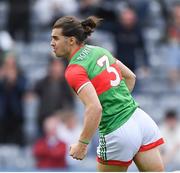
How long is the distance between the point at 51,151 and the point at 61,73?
141cm

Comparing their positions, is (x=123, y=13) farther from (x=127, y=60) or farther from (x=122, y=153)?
(x=122, y=153)

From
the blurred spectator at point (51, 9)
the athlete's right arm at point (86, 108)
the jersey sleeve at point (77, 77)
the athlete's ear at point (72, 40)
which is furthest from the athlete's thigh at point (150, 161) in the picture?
the blurred spectator at point (51, 9)

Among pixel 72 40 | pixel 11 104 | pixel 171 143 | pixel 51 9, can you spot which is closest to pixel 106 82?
pixel 72 40

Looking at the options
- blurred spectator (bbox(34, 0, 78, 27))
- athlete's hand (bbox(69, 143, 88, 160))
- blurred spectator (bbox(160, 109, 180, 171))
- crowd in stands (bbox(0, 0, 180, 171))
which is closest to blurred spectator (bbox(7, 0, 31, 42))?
crowd in stands (bbox(0, 0, 180, 171))

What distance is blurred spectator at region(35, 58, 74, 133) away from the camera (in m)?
12.3

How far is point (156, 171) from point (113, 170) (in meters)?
0.33

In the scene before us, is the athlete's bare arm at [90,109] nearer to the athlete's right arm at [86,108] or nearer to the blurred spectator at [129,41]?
the athlete's right arm at [86,108]

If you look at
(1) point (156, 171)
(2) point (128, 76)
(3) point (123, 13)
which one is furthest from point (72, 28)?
(3) point (123, 13)

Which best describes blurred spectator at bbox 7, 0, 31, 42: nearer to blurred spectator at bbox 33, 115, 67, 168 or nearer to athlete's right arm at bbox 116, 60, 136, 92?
blurred spectator at bbox 33, 115, 67, 168

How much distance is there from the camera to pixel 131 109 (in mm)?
6715

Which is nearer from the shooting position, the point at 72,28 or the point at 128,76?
the point at 72,28

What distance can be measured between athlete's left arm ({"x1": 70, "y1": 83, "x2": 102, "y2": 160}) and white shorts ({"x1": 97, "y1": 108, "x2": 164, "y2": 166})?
14.9 inches

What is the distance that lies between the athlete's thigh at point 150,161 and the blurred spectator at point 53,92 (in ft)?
18.6

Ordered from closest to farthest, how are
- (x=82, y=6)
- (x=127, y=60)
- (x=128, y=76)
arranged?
(x=128, y=76), (x=127, y=60), (x=82, y=6)
